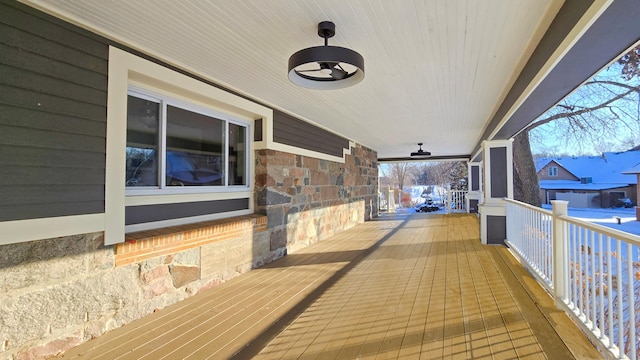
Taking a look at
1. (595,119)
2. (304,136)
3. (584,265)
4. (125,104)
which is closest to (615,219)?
(595,119)

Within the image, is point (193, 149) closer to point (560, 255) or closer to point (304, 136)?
point (304, 136)

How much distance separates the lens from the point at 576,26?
71.3 inches

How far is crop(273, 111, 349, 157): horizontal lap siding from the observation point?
480 centimetres

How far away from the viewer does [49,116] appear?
207cm

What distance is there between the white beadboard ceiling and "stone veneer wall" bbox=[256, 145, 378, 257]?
3.94ft

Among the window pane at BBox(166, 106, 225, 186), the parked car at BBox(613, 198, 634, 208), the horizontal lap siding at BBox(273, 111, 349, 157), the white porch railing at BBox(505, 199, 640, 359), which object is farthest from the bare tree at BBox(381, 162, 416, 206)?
the window pane at BBox(166, 106, 225, 186)

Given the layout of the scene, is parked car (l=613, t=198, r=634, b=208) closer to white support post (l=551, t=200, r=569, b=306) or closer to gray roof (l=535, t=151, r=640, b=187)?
gray roof (l=535, t=151, r=640, b=187)

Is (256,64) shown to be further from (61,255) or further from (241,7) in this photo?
(61,255)

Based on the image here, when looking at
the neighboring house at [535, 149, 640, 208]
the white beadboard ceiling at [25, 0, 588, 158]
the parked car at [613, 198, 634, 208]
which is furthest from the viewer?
the neighboring house at [535, 149, 640, 208]

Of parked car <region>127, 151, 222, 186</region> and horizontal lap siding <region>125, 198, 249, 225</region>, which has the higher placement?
parked car <region>127, 151, 222, 186</region>

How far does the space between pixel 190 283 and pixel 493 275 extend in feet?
11.6

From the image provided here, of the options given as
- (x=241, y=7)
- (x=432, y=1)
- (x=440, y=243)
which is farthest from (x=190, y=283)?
(x=440, y=243)

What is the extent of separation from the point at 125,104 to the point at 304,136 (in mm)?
3330

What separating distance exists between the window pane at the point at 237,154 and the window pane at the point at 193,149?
7.1 inches
